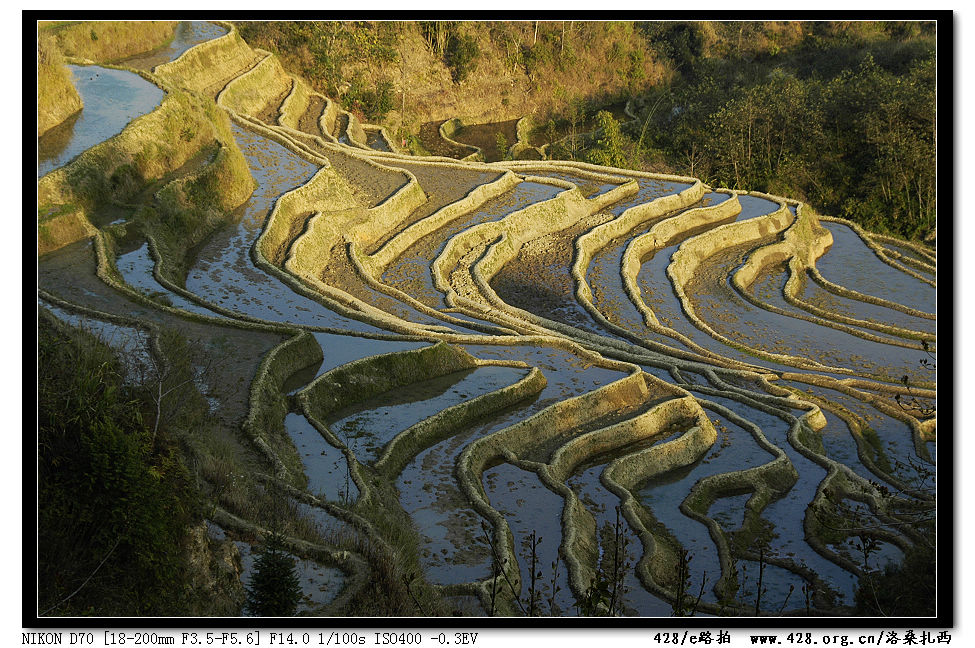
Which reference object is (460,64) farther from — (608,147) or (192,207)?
(192,207)

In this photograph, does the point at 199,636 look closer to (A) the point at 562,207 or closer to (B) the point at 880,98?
(A) the point at 562,207

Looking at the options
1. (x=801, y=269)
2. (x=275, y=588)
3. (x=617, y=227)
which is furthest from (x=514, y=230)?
(x=275, y=588)

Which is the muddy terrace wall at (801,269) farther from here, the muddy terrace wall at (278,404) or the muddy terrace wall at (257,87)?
the muddy terrace wall at (257,87)

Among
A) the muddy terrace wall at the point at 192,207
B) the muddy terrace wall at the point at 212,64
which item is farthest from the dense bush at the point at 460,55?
the muddy terrace wall at the point at 192,207

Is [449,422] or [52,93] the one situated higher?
[52,93]

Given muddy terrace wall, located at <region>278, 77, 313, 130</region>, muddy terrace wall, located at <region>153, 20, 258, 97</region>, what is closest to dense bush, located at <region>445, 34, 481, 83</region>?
muddy terrace wall, located at <region>278, 77, 313, 130</region>
